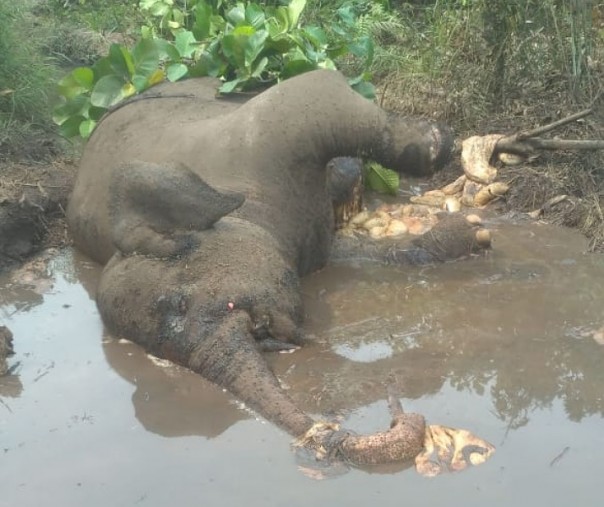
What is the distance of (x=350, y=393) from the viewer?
3.88 metres

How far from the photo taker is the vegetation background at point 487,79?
19.9 feet

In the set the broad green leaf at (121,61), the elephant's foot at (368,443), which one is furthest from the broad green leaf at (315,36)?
the elephant's foot at (368,443)

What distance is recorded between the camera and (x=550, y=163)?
622 cm

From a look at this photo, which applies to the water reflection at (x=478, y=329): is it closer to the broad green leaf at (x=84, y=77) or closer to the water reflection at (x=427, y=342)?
the water reflection at (x=427, y=342)

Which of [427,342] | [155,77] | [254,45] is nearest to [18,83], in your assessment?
[155,77]

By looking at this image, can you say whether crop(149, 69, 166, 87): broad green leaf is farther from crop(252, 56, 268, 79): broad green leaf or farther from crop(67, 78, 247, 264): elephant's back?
crop(252, 56, 268, 79): broad green leaf

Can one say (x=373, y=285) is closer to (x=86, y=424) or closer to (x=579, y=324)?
(x=579, y=324)

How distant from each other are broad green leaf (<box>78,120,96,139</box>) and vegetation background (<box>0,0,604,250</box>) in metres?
0.68

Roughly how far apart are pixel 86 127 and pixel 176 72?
→ 24.8 inches

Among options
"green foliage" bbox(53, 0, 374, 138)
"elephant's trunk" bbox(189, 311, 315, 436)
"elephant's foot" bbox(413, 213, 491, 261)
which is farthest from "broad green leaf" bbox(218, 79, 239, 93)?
"elephant's trunk" bbox(189, 311, 315, 436)

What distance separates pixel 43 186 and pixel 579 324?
3285 mm

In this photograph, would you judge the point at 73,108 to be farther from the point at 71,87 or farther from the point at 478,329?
the point at 478,329

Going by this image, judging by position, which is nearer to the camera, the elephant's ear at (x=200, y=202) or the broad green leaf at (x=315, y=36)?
the elephant's ear at (x=200, y=202)

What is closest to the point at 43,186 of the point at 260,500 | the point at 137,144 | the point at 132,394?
the point at 137,144
